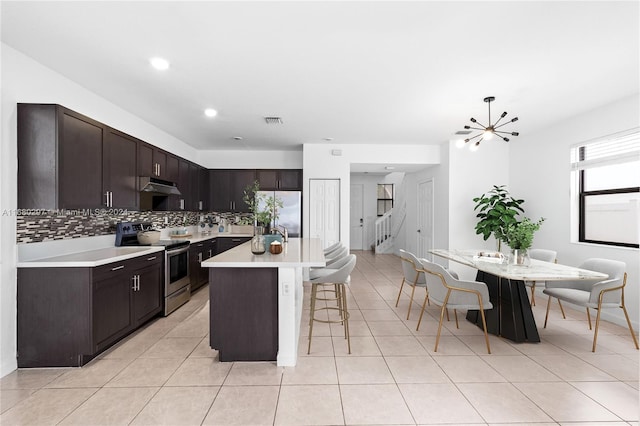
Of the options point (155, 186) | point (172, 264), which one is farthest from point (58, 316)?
point (155, 186)

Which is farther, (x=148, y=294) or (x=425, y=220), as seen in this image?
(x=425, y=220)

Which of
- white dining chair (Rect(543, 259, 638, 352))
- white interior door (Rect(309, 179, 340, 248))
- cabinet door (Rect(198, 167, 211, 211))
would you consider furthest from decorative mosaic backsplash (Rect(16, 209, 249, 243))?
white dining chair (Rect(543, 259, 638, 352))

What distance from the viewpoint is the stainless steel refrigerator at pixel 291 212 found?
630 cm

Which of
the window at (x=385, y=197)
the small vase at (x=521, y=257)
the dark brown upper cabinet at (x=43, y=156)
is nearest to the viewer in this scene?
the dark brown upper cabinet at (x=43, y=156)

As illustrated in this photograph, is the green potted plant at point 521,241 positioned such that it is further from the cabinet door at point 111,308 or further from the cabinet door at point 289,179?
the cabinet door at point 289,179

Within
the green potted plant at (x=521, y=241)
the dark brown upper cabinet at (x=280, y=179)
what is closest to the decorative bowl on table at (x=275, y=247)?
the green potted plant at (x=521, y=241)

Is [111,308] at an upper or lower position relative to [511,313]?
upper

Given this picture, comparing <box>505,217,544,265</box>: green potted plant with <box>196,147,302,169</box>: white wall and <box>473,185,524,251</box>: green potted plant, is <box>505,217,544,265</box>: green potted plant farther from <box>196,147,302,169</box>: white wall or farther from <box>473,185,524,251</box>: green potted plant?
<box>196,147,302,169</box>: white wall

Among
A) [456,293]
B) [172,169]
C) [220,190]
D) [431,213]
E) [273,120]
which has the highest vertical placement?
[273,120]

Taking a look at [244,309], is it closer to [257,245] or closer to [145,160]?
[257,245]

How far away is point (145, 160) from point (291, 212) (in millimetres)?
2823

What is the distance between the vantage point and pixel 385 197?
37.9 feet

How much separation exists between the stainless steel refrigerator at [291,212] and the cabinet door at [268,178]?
0.92ft

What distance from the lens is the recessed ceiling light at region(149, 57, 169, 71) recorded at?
9.42ft
